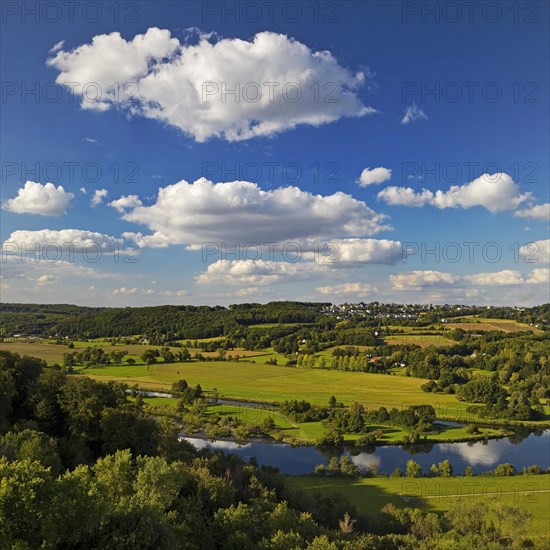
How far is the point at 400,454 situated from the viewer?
57344 millimetres

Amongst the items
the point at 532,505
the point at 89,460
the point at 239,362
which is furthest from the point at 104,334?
the point at 532,505

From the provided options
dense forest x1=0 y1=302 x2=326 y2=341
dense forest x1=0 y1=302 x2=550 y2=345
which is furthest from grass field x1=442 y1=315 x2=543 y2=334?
dense forest x1=0 y1=302 x2=326 y2=341

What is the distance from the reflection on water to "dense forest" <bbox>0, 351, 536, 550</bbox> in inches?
689

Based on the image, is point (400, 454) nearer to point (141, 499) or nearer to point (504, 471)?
point (504, 471)

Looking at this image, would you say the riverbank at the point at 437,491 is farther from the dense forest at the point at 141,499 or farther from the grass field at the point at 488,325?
the grass field at the point at 488,325

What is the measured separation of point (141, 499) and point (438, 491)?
32.0 metres

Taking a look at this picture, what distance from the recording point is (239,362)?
12019 centimetres

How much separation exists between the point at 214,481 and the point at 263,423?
128ft

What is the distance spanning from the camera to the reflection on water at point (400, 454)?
52688 millimetres

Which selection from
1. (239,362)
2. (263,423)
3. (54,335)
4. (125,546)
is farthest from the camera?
(54,335)

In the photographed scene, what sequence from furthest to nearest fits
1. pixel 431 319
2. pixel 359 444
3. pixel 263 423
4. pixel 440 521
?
pixel 431 319 < pixel 263 423 < pixel 359 444 < pixel 440 521

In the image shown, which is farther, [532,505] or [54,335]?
[54,335]

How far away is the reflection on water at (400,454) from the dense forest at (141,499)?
689 inches

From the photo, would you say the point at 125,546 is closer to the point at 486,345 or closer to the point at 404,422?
the point at 404,422
